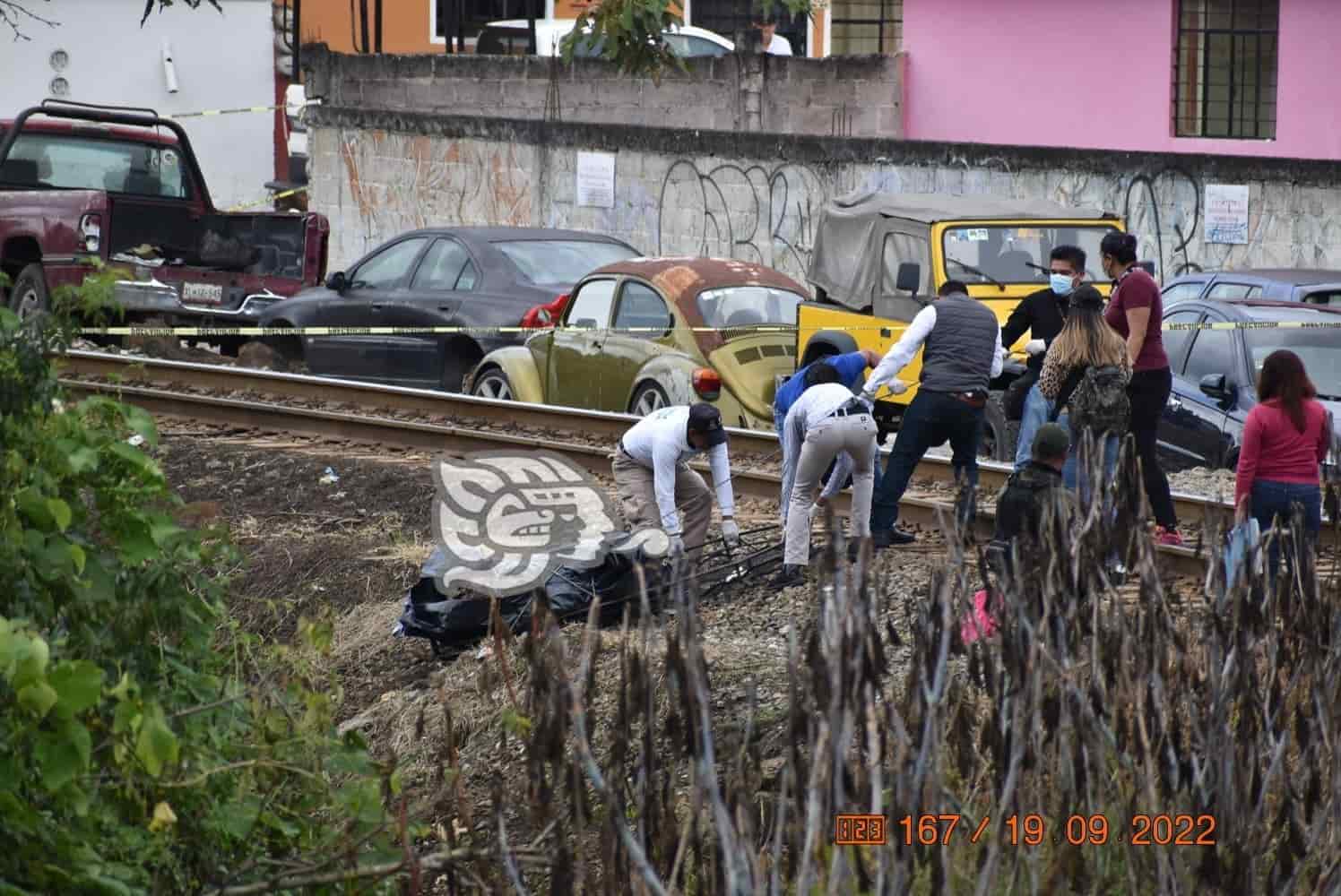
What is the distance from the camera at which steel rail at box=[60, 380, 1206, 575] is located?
11.5 metres

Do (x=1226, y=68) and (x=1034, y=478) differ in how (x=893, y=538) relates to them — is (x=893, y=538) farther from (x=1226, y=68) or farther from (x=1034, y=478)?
(x=1226, y=68)

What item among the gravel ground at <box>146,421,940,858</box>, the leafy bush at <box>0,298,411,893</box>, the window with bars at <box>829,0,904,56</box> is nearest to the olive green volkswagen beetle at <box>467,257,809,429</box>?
the gravel ground at <box>146,421,940,858</box>

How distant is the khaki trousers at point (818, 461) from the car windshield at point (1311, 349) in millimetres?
4343

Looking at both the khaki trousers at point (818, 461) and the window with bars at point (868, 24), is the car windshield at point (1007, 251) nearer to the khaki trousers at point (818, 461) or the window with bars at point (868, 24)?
the khaki trousers at point (818, 461)

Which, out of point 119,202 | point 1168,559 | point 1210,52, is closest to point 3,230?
point 119,202

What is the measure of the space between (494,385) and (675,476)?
19.7ft

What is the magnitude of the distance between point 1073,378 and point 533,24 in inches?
990

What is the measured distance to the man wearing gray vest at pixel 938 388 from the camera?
1060 cm

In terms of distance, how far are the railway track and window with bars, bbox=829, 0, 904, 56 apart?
53.4 ft

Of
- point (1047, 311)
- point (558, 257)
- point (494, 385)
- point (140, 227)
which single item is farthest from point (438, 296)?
point (1047, 311)

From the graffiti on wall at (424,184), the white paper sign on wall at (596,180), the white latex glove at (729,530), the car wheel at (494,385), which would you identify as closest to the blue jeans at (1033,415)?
the white latex glove at (729,530)

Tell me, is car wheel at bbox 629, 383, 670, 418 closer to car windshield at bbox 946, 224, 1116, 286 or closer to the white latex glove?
car windshield at bbox 946, 224, 1116, 286

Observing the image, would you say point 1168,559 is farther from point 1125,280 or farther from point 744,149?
point 744,149

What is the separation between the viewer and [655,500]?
9.90 meters
